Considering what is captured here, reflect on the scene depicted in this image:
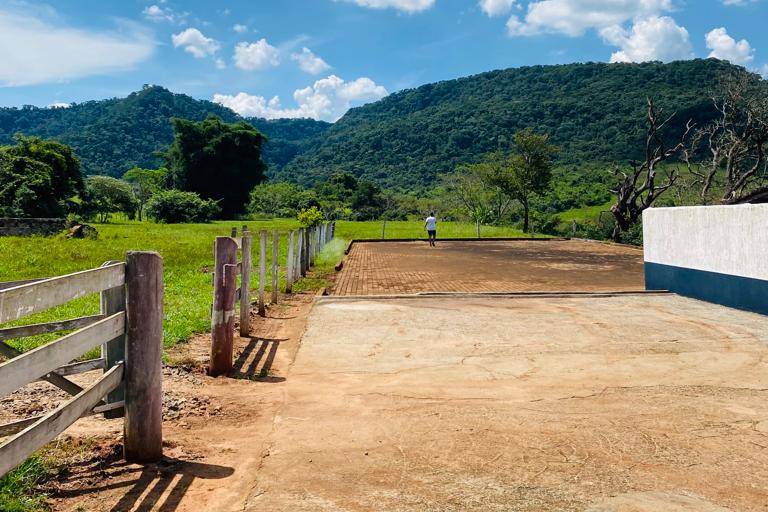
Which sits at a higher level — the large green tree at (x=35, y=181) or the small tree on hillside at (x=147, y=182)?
A: the small tree on hillside at (x=147, y=182)

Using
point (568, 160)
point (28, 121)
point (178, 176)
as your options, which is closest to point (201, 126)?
point (178, 176)

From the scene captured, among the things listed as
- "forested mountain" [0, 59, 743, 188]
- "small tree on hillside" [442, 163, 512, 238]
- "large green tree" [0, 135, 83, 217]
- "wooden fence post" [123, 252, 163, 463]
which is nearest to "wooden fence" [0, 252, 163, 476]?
"wooden fence post" [123, 252, 163, 463]

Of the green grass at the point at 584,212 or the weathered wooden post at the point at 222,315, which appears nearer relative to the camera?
the weathered wooden post at the point at 222,315

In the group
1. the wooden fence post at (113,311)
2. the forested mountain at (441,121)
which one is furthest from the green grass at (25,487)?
the forested mountain at (441,121)

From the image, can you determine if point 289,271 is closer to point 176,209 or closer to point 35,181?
point 35,181

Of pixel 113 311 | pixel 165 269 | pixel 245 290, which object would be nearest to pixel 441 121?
pixel 165 269

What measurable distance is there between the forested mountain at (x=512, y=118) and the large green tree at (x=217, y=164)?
4249 centimetres

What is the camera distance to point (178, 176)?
63.7 metres

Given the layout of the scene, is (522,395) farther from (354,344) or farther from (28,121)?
(28,121)

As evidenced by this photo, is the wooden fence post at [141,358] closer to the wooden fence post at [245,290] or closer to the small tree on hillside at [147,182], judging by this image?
the wooden fence post at [245,290]

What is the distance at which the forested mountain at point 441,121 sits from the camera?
301 feet

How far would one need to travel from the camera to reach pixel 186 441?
3.88 metres

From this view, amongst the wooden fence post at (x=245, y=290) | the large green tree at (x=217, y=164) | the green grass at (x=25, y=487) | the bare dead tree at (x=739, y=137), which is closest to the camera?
the green grass at (x=25, y=487)

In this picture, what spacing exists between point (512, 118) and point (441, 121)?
56.7 feet
